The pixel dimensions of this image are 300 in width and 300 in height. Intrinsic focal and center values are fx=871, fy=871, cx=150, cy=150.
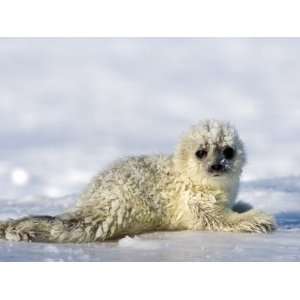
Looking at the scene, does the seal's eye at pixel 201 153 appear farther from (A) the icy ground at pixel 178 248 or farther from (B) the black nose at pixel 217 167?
(A) the icy ground at pixel 178 248

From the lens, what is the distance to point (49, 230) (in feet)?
19.0

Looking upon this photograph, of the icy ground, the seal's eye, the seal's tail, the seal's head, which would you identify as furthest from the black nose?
the seal's tail

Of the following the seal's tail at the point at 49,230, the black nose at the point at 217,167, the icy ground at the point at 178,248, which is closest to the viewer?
the icy ground at the point at 178,248

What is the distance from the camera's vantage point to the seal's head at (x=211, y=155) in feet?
20.9

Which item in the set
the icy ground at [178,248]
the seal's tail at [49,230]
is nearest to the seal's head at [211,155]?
the icy ground at [178,248]

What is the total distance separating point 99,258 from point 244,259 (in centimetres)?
88

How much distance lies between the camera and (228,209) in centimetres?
646

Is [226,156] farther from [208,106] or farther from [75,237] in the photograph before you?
[208,106]

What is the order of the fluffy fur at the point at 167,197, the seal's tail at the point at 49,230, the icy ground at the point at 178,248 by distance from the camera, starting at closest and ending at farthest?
the icy ground at the point at 178,248, the seal's tail at the point at 49,230, the fluffy fur at the point at 167,197

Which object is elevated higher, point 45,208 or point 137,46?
point 137,46

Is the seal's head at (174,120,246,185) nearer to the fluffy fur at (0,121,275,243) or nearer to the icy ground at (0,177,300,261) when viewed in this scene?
the fluffy fur at (0,121,275,243)

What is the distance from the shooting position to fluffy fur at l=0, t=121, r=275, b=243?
5.88 metres
